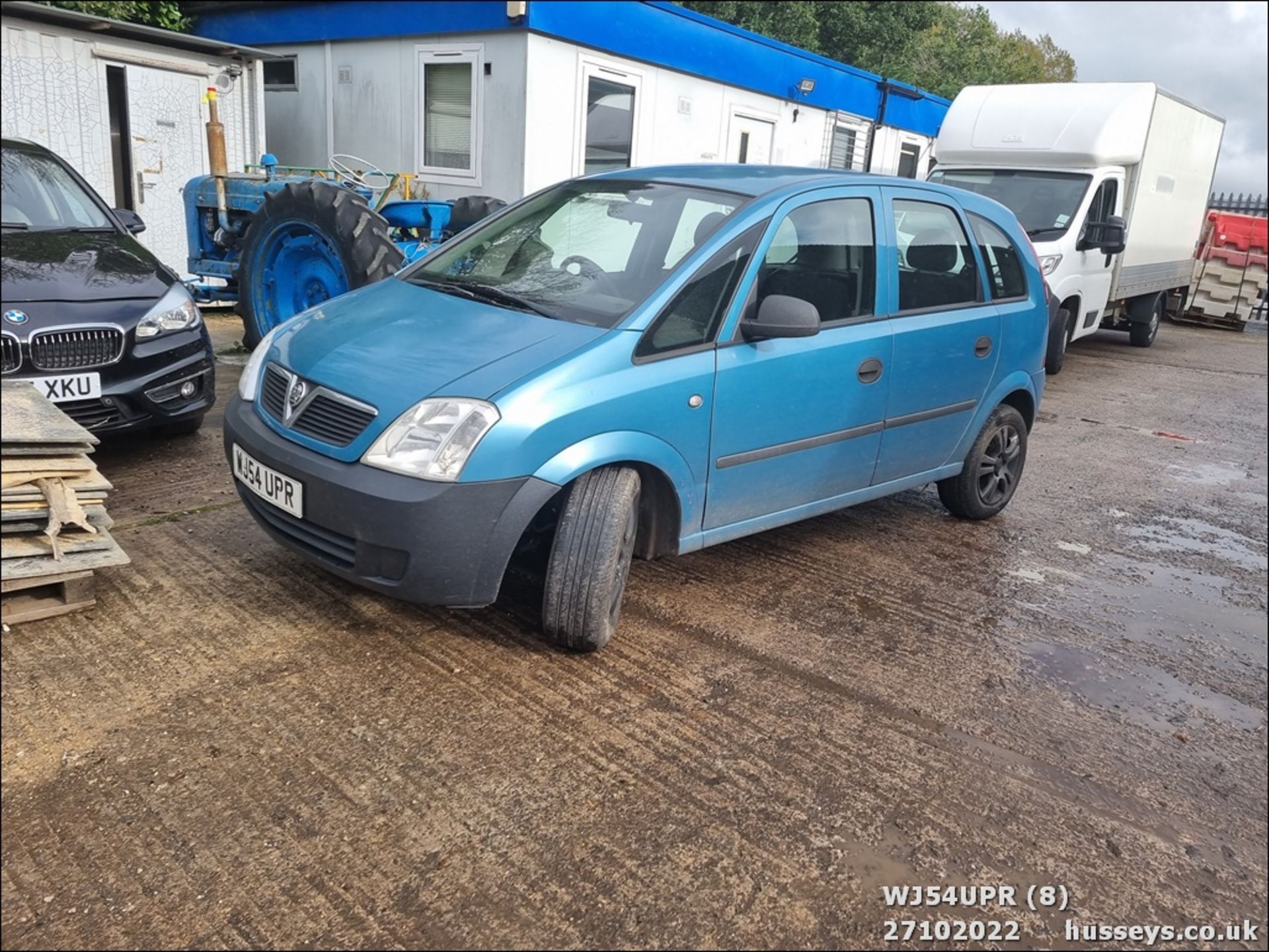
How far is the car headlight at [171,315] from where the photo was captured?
15.8 feet

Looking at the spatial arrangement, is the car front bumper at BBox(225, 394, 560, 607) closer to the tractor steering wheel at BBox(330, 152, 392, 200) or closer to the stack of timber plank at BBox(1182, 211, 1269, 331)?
the tractor steering wheel at BBox(330, 152, 392, 200)

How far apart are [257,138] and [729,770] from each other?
1080 cm

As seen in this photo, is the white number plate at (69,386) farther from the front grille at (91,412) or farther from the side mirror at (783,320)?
the side mirror at (783,320)

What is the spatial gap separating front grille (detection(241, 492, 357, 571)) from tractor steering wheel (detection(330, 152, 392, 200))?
5020 mm

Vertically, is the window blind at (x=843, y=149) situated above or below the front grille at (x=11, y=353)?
above

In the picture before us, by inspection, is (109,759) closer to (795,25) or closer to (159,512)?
(159,512)

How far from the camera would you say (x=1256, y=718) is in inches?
136

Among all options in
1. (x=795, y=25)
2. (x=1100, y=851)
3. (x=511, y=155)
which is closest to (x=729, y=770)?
(x=1100, y=851)

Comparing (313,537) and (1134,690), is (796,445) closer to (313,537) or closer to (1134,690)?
(1134,690)

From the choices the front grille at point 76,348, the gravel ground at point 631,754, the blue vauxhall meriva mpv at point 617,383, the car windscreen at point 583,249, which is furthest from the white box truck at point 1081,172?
the front grille at point 76,348

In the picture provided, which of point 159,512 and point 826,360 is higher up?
point 826,360

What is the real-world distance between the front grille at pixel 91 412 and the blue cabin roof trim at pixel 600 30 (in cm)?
715

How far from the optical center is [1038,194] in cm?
991

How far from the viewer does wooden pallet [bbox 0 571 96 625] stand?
3.22 metres
